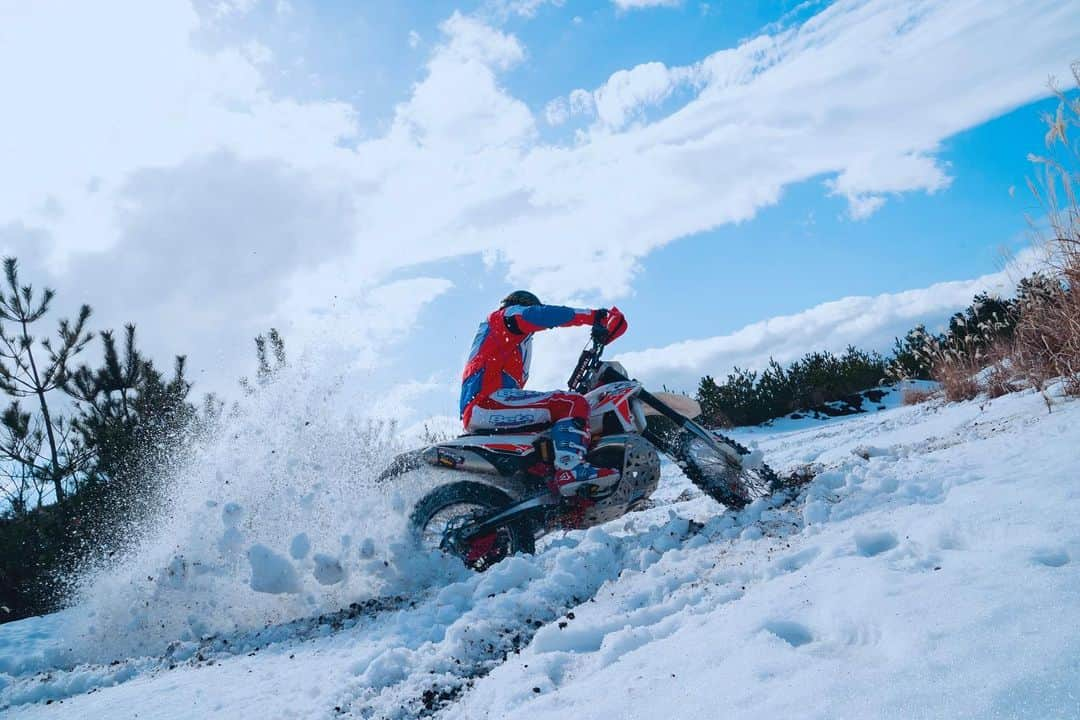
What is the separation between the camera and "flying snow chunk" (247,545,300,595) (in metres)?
4.15

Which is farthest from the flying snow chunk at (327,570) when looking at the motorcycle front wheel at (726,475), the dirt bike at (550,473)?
the motorcycle front wheel at (726,475)

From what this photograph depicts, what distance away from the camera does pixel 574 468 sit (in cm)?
475

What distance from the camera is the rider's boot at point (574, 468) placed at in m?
4.71

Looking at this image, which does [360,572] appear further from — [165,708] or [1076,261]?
[1076,261]

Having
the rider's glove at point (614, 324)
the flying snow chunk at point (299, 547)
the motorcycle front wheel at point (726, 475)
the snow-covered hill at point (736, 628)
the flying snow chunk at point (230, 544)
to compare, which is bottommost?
the snow-covered hill at point (736, 628)

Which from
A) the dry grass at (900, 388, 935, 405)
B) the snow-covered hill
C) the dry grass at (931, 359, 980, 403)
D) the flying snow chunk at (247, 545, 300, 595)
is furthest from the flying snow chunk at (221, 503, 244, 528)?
the dry grass at (900, 388, 935, 405)

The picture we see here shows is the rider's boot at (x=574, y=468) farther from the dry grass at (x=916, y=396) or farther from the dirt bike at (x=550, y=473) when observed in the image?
the dry grass at (x=916, y=396)

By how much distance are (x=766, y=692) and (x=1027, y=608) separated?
0.72 m

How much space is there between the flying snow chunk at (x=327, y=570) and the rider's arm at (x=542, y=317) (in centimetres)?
215

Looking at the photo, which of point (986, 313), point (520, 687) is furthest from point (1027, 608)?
point (986, 313)

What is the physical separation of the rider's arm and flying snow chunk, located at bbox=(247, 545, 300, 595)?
2.34 meters

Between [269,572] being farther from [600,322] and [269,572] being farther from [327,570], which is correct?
[600,322]

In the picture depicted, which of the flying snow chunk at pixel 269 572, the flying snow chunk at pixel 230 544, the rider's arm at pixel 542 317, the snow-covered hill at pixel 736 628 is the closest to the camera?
the snow-covered hill at pixel 736 628

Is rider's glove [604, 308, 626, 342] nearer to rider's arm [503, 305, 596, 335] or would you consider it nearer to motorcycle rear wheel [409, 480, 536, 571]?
rider's arm [503, 305, 596, 335]
